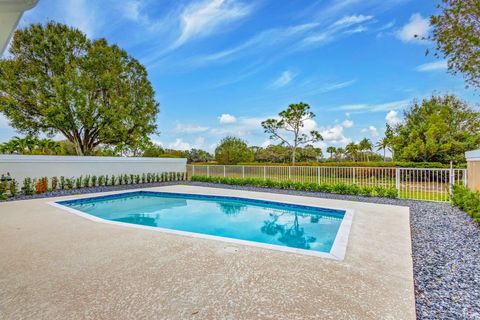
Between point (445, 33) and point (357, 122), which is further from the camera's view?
point (357, 122)

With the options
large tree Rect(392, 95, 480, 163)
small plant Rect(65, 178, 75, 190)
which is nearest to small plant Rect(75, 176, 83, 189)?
small plant Rect(65, 178, 75, 190)

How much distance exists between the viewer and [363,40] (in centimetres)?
994

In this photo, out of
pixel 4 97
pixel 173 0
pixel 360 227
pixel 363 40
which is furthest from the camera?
pixel 4 97

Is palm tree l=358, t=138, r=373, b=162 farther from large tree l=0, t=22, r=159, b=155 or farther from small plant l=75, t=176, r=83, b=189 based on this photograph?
small plant l=75, t=176, r=83, b=189

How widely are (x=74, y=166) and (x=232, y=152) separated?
17.9 meters

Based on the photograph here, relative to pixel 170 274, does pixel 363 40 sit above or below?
above

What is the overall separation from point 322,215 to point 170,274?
562cm

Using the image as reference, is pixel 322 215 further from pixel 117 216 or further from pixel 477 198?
pixel 117 216

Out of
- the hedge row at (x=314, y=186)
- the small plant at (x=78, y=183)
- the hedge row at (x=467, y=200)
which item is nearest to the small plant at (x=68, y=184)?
the small plant at (x=78, y=183)

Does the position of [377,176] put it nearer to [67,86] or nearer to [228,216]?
[228,216]

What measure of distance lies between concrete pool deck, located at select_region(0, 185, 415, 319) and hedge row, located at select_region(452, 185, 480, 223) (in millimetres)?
2274

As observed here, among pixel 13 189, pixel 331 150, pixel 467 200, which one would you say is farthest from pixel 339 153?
pixel 13 189

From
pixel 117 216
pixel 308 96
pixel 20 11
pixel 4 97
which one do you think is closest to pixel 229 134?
pixel 308 96

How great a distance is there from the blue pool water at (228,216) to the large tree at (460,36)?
564cm
